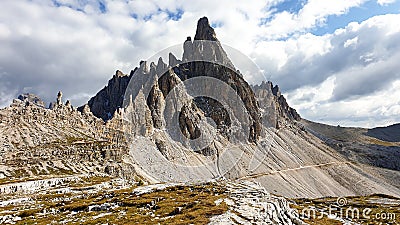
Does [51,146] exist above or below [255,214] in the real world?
above

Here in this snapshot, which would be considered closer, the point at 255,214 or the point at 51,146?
the point at 255,214

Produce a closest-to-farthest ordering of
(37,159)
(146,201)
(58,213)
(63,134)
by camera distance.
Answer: (58,213)
(146,201)
(37,159)
(63,134)

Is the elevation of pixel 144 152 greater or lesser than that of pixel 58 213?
greater

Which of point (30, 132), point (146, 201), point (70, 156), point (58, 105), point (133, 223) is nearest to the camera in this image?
point (133, 223)

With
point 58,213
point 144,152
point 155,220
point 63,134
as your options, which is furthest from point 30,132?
point 155,220

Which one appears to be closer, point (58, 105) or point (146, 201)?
point (146, 201)

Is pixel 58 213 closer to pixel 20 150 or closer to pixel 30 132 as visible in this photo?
pixel 20 150

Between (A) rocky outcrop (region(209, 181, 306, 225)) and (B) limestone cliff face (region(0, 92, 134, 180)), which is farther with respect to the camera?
(B) limestone cliff face (region(0, 92, 134, 180))

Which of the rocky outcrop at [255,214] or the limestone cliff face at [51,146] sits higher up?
the limestone cliff face at [51,146]

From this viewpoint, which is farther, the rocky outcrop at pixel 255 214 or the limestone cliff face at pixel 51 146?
the limestone cliff face at pixel 51 146

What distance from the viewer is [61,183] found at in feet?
309

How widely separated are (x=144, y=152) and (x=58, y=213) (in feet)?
505

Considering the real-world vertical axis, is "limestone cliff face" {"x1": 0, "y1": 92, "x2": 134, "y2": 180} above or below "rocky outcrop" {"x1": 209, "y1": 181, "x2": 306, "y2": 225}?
above

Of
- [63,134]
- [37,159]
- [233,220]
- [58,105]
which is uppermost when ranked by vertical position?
[58,105]
